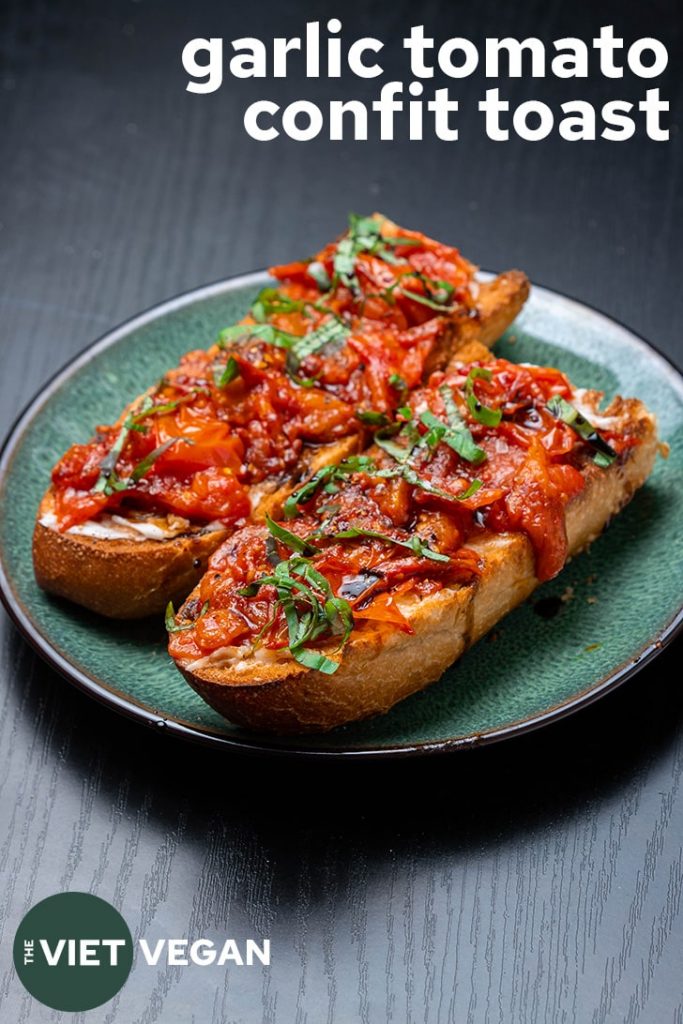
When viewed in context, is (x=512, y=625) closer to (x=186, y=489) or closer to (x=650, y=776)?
(x=650, y=776)

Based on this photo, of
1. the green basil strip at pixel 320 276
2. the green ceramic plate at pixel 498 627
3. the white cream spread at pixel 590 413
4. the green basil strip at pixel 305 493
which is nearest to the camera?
the green ceramic plate at pixel 498 627

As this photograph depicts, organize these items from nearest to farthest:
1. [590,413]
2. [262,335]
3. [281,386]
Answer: [590,413] < [281,386] < [262,335]

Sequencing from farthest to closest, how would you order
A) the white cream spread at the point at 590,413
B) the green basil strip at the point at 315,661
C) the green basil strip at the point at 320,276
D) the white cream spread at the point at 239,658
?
the green basil strip at the point at 320,276 < the white cream spread at the point at 590,413 < the white cream spread at the point at 239,658 < the green basil strip at the point at 315,661

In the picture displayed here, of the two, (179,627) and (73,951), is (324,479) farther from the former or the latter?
(73,951)

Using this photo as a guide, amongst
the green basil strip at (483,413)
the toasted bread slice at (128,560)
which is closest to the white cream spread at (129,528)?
the toasted bread slice at (128,560)

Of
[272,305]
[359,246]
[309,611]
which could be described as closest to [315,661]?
[309,611]

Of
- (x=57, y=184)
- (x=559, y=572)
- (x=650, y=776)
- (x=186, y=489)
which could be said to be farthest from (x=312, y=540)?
(x=57, y=184)

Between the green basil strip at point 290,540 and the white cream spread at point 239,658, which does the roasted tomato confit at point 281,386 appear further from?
the white cream spread at point 239,658

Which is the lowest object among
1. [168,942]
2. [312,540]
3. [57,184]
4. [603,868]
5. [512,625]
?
[168,942]
